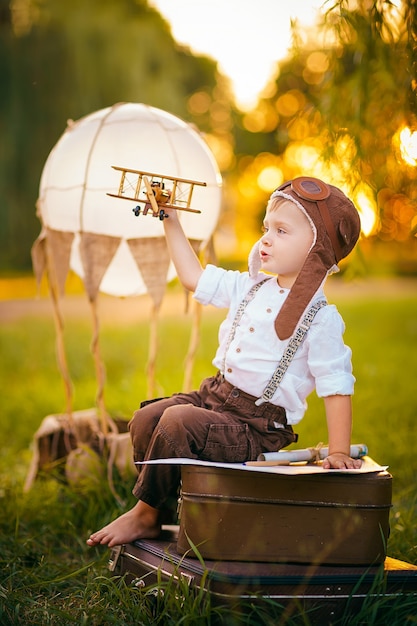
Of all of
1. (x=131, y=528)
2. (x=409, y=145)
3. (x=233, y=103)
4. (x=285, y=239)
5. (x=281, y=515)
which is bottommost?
(x=131, y=528)

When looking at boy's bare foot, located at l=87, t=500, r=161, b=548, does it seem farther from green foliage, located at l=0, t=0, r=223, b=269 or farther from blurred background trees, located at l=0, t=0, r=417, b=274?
green foliage, located at l=0, t=0, r=223, b=269

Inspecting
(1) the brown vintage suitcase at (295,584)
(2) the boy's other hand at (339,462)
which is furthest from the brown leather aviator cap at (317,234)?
(1) the brown vintage suitcase at (295,584)

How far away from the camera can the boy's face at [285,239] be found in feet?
7.73

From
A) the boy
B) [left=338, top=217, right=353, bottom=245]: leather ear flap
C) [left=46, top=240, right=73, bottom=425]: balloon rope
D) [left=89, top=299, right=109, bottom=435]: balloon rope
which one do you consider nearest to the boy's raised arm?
the boy

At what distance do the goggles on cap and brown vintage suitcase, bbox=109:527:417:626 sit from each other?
0.88 m

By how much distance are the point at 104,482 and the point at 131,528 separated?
0.76m

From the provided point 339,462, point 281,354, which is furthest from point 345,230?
point 339,462

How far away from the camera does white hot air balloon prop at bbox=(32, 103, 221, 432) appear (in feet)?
9.86

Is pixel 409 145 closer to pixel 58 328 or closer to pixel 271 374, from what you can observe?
pixel 271 374

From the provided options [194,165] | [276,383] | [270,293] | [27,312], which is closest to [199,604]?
[276,383]

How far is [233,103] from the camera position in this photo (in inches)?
872

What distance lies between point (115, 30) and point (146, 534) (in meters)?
8.53

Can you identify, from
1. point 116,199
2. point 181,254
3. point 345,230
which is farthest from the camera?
point 116,199

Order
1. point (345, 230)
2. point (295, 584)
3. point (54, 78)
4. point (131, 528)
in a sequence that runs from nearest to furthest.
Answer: point (295, 584)
point (345, 230)
point (131, 528)
point (54, 78)
